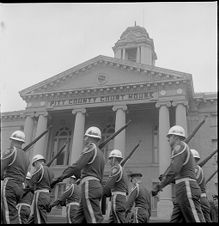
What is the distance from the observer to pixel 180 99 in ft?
85.5

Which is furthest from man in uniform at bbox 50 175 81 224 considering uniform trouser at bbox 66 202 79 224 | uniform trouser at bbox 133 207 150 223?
uniform trouser at bbox 133 207 150 223

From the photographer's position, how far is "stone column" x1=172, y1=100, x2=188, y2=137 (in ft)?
83.0

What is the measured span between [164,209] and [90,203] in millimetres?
17772

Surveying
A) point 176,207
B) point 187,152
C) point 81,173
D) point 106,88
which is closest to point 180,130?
point 187,152

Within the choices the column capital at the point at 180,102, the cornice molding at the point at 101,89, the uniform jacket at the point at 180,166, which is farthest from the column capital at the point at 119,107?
the uniform jacket at the point at 180,166

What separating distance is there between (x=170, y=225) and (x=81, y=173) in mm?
3228

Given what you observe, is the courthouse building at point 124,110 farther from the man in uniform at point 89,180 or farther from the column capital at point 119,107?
the man in uniform at point 89,180

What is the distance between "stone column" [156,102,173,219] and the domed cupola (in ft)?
45.3

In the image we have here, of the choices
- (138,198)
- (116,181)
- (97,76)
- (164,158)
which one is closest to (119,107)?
(97,76)

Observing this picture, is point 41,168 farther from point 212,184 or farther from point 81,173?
point 212,184

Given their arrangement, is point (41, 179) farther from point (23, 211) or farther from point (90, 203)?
point (90, 203)

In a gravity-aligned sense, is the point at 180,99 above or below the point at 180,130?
above

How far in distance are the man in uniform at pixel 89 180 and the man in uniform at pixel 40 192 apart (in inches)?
65.7

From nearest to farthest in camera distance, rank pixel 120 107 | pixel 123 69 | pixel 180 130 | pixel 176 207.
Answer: pixel 176 207
pixel 180 130
pixel 120 107
pixel 123 69
